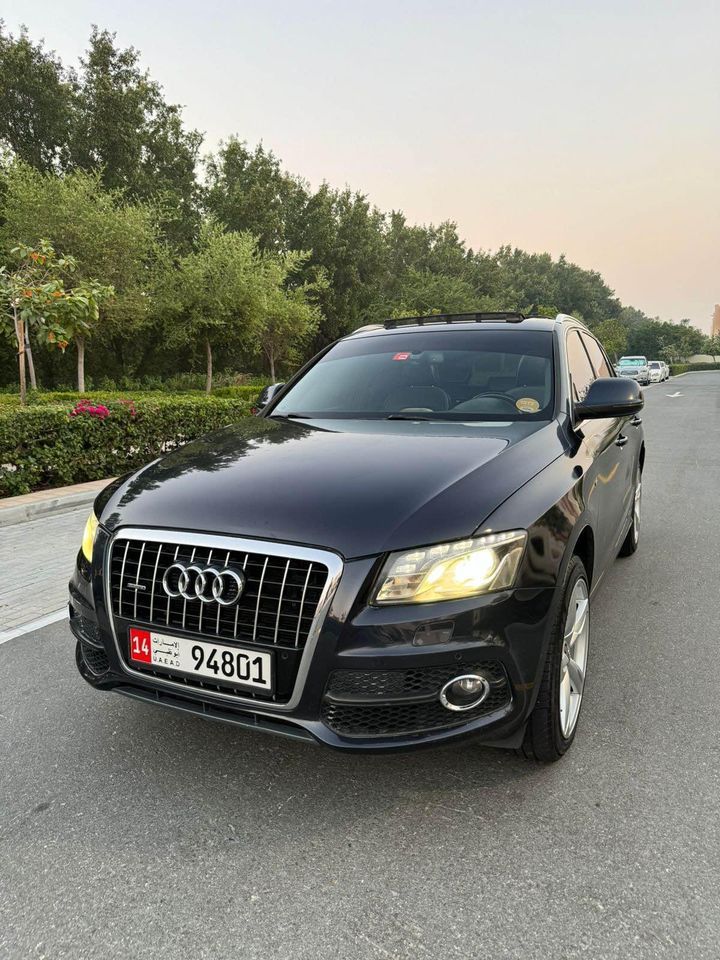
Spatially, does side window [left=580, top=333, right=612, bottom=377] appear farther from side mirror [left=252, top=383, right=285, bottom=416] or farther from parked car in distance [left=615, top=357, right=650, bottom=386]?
parked car in distance [left=615, top=357, right=650, bottom=386]

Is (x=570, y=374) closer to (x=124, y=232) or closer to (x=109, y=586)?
(x=109, y=586)

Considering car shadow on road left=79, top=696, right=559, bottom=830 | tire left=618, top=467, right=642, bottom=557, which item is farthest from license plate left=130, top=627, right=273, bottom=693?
tire left=618, top=467, right=642, bottom=557

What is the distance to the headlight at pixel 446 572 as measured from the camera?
2107mm

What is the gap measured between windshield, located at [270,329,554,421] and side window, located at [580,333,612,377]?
877 mm

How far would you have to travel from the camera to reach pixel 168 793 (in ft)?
8.18

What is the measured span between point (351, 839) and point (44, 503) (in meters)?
6.41

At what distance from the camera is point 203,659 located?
226cm

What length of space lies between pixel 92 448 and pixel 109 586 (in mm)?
7264

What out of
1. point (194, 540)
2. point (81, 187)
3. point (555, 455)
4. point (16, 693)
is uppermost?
point (81, 187)

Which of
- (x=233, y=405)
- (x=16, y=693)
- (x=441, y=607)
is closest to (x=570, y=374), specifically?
(x=441, y=607)

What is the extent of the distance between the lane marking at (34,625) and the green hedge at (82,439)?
312cm

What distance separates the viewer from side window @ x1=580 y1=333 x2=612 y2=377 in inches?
179

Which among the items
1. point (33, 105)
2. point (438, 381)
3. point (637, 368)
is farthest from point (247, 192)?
point (438, 381)

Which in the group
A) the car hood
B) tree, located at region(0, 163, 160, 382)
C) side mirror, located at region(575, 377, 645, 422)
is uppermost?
tree, located at region(0, 163, 160, 382)
